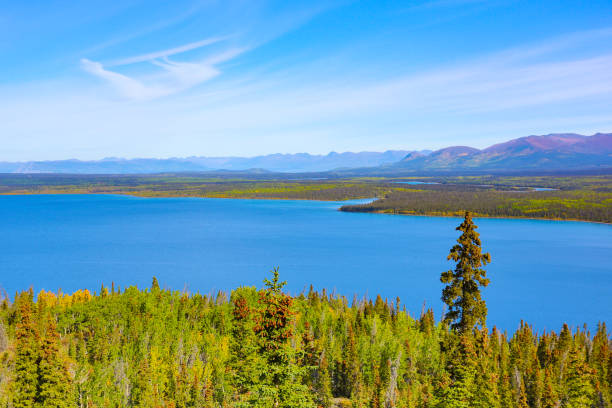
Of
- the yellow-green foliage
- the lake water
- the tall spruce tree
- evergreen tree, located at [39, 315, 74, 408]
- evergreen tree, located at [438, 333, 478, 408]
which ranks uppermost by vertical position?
the tall spruce tree

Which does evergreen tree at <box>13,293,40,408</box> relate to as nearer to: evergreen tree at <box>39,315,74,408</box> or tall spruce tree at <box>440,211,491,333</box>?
evergreen tree at <box>39,315,74,408</box>

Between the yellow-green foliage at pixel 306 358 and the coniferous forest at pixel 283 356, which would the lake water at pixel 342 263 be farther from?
the yellow-green foliage at pixel 306 358

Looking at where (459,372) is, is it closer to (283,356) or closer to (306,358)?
(283,356)

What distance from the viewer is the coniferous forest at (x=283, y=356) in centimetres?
2777

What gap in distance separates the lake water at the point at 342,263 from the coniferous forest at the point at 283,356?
22.6 m

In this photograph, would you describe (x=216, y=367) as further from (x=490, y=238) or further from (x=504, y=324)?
(x=490, y=238)

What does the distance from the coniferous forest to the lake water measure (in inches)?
890

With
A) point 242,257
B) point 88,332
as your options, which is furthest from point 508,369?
point 242,257

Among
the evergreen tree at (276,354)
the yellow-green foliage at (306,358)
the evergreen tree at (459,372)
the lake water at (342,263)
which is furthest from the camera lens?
the lake water at (342,263)

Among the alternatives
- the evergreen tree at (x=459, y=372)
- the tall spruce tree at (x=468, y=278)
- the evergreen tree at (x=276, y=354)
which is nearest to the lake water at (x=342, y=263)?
the evergreen tree at (x=459, y=372)

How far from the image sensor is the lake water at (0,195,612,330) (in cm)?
10331

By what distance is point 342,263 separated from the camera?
138875 mm

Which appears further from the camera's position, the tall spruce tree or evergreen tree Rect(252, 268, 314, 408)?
the tall spruce tree

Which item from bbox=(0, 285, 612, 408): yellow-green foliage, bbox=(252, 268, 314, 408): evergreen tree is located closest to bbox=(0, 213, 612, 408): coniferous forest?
bbox=(252, 268, 314, 408): evergreen tree
